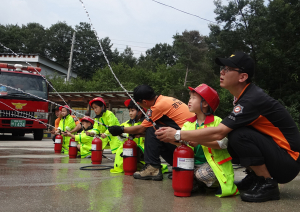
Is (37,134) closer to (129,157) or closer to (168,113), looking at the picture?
(129,157)

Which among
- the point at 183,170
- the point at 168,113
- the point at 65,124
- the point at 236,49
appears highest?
the point at 236,49

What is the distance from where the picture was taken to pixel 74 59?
54906 millimetres

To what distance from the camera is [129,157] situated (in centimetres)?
473

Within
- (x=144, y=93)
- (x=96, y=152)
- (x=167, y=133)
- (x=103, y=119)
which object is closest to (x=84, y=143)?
(x=103, y=119)

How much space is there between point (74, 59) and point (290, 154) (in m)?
54.3

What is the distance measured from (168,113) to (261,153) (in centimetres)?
161

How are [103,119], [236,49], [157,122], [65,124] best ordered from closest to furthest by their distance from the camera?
1. [157,122]
2. [103,119]
3. [65,124]
4. [236,49]

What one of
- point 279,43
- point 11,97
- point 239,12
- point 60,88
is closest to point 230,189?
point 11,97

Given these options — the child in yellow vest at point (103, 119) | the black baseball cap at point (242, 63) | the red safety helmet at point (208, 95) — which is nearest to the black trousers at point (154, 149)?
the red safety helmet at point (208, 95)

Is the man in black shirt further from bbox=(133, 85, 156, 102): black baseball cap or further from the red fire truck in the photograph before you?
the red fire truck

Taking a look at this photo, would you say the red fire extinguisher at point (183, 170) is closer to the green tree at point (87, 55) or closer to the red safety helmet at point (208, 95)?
the red safety helmet at point (208, 95)

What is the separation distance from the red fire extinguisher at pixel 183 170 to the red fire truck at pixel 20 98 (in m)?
10.6

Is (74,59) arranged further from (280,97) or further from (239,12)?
(280,97)

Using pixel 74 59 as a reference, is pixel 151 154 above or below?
below
